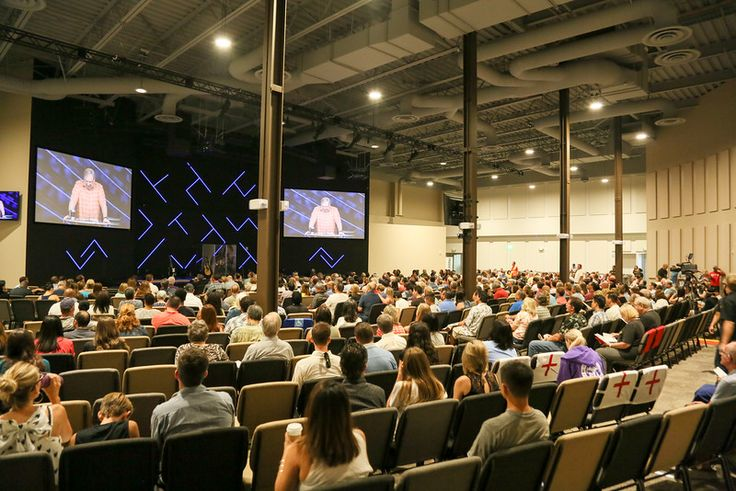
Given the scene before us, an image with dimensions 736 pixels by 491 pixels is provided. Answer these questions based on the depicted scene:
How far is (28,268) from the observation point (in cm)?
1356

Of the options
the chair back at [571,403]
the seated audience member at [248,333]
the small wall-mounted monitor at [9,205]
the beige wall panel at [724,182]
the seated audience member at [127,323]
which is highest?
the beige wall panel at [724,182]

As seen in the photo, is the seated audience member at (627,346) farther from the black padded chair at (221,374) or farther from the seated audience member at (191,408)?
the seated audience member at (191,408)

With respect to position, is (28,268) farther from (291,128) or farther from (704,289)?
(704,289)

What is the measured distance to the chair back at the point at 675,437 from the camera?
3.04 m

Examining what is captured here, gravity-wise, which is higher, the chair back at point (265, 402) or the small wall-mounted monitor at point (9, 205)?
the small wall-mounted monitor at point (9, 205)

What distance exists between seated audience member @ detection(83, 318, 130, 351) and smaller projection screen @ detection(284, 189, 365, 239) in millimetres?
15626

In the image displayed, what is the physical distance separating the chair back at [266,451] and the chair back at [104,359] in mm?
2507

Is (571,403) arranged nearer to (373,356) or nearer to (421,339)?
(421,339)

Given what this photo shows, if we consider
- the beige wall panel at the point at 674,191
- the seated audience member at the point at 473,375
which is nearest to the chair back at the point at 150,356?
the seated audience member at the point at 473,375

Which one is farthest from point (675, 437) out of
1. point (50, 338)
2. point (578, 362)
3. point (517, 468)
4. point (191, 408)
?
point (50, 338)

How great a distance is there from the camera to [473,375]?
3.72m

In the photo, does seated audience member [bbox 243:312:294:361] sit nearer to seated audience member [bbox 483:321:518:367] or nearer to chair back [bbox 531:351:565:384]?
seated audience member [bbox 483:321:518:367]

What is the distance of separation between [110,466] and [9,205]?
46.2 feet

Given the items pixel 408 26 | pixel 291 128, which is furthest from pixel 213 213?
pixel 408 26
